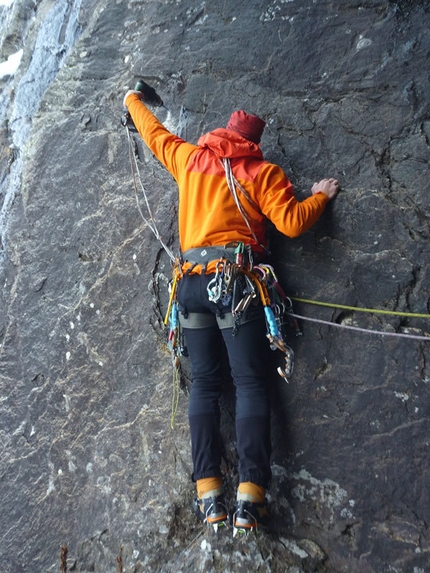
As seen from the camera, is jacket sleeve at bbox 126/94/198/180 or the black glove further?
the black glove

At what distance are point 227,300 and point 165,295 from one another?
910 mm

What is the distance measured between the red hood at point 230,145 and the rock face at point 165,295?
0.56 m

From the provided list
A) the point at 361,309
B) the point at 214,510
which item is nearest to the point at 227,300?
the point at 361,309

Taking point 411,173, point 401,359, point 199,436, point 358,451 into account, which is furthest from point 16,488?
point 411,173

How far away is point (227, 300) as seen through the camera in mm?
3043

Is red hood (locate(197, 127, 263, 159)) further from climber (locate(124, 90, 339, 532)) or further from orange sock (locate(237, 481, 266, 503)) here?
orange sock (locate(237, 481, 266, 503))

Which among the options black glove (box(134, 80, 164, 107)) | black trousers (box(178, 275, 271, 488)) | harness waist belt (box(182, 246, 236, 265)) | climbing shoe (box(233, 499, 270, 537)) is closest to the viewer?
climbing shoe (box(233, 499, 270, 537))

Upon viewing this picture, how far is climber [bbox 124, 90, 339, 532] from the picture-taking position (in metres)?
2.97

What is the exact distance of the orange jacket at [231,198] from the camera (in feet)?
9.95

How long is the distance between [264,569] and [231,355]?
3.85 ft

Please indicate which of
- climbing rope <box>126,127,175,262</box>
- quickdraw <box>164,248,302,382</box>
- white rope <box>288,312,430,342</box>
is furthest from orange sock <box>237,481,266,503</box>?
climbing rope <box>126,127,175,262</box>

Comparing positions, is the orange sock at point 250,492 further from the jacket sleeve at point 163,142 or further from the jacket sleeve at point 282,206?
the jacket sleeve at point 163,142

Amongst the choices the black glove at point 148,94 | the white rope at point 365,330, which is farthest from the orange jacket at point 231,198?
the black glove at point 148,94

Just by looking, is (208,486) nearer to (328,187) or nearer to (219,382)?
(219,382)
